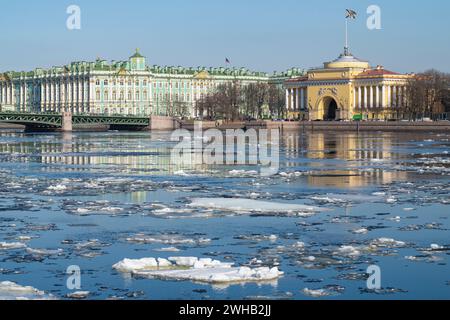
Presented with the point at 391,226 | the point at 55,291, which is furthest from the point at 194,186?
the point at 55,291

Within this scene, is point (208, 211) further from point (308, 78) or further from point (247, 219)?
point (308, 78)

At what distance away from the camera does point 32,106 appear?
133m

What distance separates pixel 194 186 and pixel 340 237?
9839 mm

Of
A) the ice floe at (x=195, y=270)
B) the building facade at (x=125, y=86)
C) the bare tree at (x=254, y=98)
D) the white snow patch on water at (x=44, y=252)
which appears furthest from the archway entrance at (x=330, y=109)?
the ice floe at (x=195, y=270)

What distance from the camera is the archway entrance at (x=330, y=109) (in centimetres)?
10488

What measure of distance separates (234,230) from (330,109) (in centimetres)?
9047

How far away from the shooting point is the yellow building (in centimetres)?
9900

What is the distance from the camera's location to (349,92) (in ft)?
332

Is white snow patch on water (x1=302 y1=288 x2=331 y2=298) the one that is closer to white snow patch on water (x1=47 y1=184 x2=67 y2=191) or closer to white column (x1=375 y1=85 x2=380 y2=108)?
white snow patch on water (x1=47 y1=184 x2=67 y2=191)

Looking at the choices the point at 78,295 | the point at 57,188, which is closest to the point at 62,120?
the point at 57,188

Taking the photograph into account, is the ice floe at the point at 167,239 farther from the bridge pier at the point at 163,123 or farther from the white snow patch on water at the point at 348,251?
the bridge pier at the point at 163,123

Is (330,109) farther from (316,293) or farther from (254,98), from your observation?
(316,293)

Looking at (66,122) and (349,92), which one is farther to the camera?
(349,92)

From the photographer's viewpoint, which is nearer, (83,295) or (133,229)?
(83,295)
